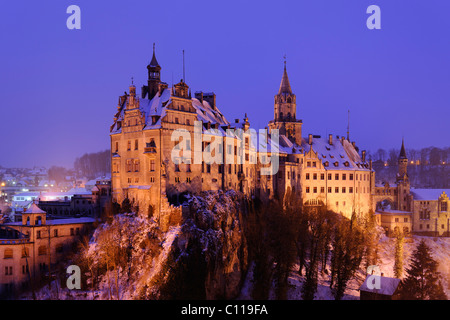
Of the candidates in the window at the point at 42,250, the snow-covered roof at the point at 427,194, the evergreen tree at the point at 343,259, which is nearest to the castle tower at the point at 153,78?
the window at the point at 42,250

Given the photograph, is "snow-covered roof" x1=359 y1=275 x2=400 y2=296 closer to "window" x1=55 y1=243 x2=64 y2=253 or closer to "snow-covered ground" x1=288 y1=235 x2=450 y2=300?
"snow-covered ground" x1=288 y1=235 x2=450 y2=300

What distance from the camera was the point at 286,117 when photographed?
89312 mm

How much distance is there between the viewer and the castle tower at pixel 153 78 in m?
59.9

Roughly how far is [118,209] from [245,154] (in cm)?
2218

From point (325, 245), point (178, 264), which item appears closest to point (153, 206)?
point (178, 264)

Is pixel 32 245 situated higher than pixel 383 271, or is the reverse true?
pixel 32 245

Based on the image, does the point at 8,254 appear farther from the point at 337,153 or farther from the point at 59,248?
the point at 337,153

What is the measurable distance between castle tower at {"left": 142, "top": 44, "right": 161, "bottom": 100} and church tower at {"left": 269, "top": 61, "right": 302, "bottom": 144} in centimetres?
3552

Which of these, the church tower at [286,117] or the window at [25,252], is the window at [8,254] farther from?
the church tower at [286,117]

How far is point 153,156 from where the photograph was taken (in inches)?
2101

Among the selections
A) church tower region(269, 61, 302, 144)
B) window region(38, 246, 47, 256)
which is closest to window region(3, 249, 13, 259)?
window region(38, 246, 47, 256)

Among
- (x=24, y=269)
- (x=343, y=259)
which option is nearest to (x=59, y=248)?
(x=24, y=269)

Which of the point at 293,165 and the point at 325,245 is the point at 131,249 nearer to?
the point at 325,245

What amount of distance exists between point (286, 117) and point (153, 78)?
37.6 m
